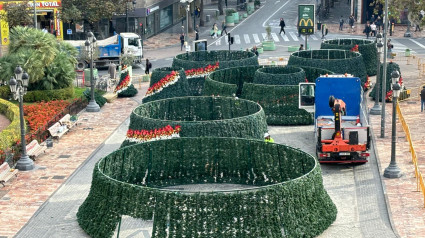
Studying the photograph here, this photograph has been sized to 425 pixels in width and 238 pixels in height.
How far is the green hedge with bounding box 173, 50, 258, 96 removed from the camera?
46750mm

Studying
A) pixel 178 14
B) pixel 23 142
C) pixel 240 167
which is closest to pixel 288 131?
pixel 240 167

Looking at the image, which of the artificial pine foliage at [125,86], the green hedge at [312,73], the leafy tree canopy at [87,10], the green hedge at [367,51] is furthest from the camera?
the leafy tree canopy at [87,10]

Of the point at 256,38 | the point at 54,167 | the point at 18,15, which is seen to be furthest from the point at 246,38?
the point at 54,167

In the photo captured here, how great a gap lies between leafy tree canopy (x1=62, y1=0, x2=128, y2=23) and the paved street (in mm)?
20701

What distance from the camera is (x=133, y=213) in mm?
24047

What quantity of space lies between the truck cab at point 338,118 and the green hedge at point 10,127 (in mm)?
12121

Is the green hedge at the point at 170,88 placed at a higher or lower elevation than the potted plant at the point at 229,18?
lower

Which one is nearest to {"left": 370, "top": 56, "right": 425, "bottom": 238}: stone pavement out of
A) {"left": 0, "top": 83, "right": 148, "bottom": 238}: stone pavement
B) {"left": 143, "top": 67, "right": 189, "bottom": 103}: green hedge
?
{"left": 143, "top": 67, "right": 189, "bottom": 103}: green hedge

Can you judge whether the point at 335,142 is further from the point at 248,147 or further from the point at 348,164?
the point at 248,147

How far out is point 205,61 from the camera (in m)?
50.2

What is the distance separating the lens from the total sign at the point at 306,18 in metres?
58.5

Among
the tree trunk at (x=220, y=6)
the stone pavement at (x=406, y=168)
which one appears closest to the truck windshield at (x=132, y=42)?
the stone pavement at (x=406, y=168)

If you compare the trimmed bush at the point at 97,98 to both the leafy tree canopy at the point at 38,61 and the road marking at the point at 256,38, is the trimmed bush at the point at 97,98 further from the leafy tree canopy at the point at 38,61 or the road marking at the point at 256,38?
the road marking at the point at 256,38

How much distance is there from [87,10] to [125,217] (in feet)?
139
